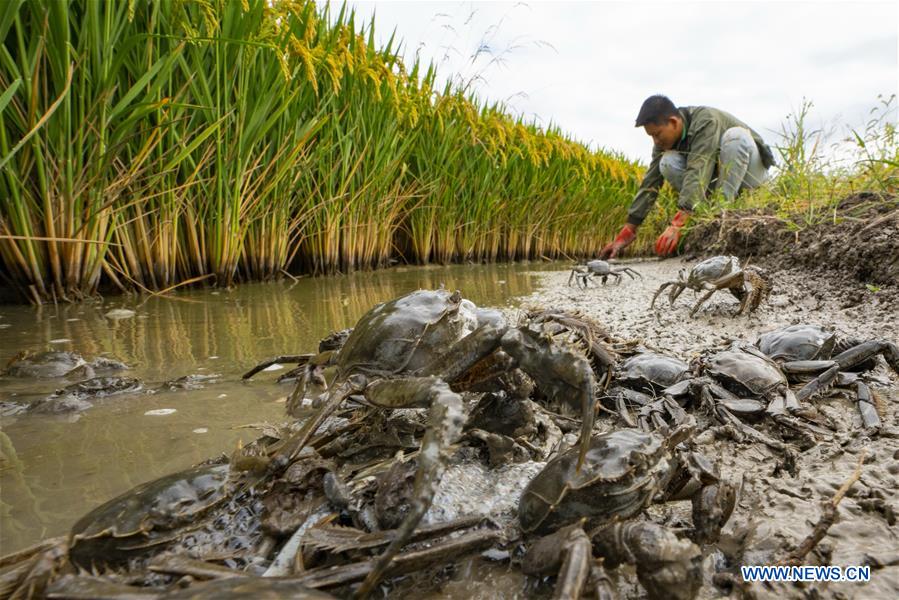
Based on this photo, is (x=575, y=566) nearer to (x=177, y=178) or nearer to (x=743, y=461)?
(x=743, y=461)

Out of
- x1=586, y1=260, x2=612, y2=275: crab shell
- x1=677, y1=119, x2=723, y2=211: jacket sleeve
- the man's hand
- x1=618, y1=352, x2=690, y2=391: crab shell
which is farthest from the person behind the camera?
the man's hand

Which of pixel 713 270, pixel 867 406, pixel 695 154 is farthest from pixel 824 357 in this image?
pixel 695 154

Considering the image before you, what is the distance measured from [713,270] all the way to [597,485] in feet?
9.60

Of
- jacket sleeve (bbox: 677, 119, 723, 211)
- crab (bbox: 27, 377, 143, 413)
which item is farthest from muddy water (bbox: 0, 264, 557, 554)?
jacket sleeve (bbox: 677, 119, 723, 211)

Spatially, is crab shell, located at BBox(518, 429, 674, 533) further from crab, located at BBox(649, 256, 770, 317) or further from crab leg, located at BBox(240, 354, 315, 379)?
crab, located at BBox(649, 256, 770, 317)

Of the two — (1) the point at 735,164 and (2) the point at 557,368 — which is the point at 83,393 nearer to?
(2) the point at 557,368

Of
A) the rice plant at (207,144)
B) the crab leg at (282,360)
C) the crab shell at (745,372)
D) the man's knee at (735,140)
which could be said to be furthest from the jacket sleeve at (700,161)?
the crab leg at (282,360)

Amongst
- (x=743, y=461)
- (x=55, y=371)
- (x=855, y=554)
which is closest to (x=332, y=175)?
(x=55, y=371)

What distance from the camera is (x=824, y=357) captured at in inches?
76.2

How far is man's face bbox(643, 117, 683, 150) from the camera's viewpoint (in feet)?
26.5

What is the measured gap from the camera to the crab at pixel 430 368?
834mm

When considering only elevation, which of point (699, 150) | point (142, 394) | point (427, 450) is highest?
point (699, 150)

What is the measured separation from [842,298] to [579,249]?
9.17 m

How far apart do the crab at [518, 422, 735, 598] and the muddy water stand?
0.99 m
